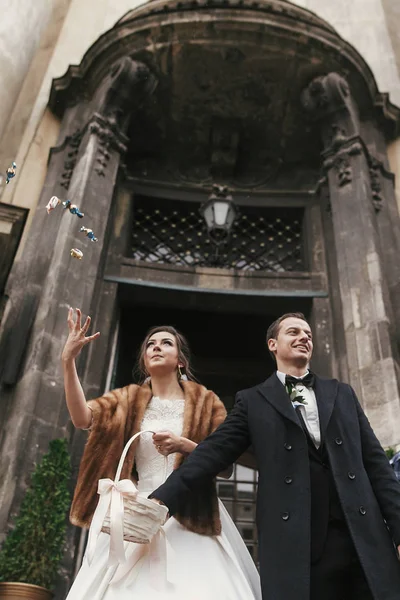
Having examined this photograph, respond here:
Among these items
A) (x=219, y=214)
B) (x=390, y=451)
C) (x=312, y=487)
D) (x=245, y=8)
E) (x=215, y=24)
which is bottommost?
Answer: (x=312, y=487)

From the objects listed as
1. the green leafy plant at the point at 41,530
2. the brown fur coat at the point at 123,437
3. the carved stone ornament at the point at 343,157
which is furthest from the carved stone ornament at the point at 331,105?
the brown fur coat at the point at 123,437

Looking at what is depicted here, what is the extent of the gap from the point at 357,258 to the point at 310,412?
524 cm

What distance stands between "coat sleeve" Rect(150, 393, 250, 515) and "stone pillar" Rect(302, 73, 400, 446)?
363cm

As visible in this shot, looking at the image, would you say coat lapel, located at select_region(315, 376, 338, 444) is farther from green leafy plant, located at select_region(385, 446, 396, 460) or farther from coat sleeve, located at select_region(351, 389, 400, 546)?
green leafy plant, located at select_region(385, 446, 396, 460)

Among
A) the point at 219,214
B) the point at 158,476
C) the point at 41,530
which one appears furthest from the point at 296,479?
the point at 219,214

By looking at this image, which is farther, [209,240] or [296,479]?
[209,240]

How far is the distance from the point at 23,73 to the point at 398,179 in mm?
6013

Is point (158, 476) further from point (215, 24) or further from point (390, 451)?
point (215, 24)

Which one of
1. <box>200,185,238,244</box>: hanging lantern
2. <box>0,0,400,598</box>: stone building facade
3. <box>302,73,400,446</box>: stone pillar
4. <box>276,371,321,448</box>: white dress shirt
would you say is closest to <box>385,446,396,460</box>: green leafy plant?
<box>302,73,400,446</box>: stone pillar

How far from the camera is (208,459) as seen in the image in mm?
2590

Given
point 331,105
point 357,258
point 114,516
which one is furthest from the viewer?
point 331,105

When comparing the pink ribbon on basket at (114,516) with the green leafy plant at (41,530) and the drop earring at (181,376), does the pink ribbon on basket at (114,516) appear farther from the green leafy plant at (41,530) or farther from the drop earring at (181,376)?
the green leafy plant at (41,530)

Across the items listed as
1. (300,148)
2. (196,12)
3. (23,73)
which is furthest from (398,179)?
(23,73)

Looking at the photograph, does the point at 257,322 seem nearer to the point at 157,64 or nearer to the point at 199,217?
the point at 199,217
